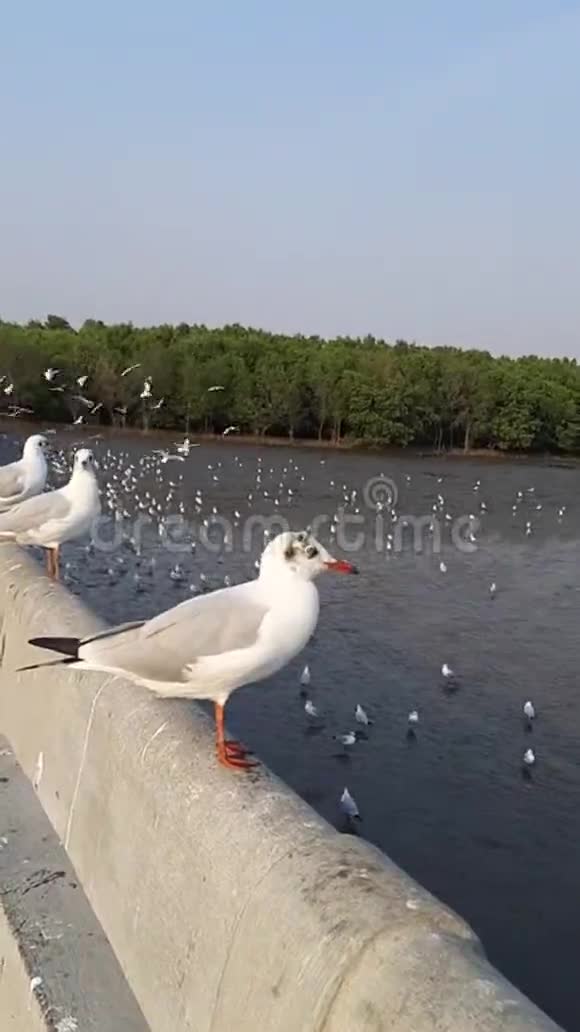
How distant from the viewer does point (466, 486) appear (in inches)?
1882

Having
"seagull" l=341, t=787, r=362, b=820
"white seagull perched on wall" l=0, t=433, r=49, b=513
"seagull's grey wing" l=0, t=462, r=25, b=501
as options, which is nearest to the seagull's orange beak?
"white seagull perched on wall" l=0, t=433, r=49, b=513

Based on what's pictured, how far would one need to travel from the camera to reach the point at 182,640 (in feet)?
11.9

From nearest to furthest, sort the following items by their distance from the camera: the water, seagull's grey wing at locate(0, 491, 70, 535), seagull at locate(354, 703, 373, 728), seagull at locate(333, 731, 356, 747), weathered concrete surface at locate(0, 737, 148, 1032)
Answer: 1. weathered concrete surface at locate(0, 737, 148, 1032)
2. seagull's grey wing at locate(0, 491, 70, 535)
3. the water
4. seagull at locate(333, 731, 356, 747)
5. seagull at locate(354, 703, 373, 728)

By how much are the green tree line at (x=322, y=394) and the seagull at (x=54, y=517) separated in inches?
2563

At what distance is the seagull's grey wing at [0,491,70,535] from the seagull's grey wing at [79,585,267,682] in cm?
350

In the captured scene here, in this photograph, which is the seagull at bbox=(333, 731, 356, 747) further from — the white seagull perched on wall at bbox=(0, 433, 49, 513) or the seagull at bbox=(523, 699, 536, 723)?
the white seagull perched on wall at bbox=(0, 433, 49, 513)

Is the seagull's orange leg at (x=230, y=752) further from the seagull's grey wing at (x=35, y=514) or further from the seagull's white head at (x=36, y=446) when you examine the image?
the seagull's white head at (x=36, y=446)

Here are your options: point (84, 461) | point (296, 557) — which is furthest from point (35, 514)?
point (296, 557)

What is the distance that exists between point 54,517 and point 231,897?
477 centimetres

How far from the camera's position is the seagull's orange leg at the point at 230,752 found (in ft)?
11.0

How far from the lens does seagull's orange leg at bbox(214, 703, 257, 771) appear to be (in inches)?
132

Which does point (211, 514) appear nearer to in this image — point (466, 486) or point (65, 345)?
point (466, 486)

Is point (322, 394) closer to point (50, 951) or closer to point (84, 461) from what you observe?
point (84, 461)
